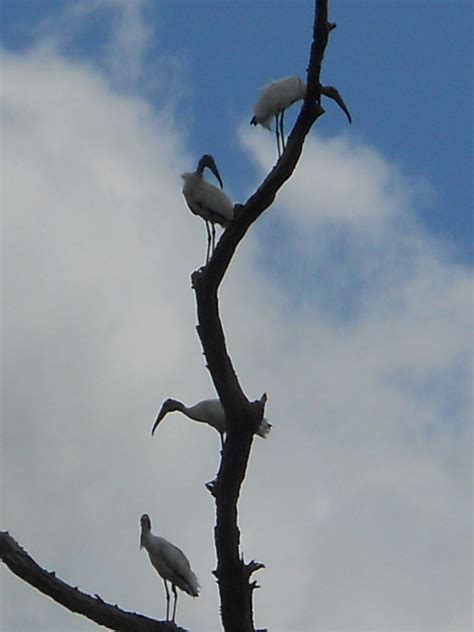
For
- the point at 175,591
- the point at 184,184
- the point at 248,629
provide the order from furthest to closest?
the point at 175,591 → the point at 184,184 → the point at 248,629

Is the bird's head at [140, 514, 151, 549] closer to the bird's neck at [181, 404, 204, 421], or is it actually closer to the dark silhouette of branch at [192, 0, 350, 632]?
the bird's neck at [181, 404, 204, 421]

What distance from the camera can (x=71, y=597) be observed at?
10.7 metres

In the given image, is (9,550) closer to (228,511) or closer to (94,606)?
(94,606)

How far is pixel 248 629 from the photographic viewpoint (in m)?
10.5

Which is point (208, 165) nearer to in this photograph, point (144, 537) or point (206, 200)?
point (206, 200)

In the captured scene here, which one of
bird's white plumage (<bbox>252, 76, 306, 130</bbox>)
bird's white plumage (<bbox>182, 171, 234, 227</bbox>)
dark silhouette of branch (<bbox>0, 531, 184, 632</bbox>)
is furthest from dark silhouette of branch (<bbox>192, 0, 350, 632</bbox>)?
bird's white plumage (<bbox>252, 76, 306, 130</bbox>)

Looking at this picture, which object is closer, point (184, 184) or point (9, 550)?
point (9, 550)

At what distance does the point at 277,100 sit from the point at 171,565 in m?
4.57

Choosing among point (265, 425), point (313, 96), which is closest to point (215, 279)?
Answer: point (313, 96)

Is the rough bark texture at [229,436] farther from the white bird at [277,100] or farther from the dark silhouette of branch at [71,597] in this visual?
the white bird at [277,100]

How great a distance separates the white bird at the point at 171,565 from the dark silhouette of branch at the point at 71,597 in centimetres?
557

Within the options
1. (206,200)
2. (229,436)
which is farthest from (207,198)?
(229,436)

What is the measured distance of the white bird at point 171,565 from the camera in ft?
54.0

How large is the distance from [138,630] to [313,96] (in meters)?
3.50
